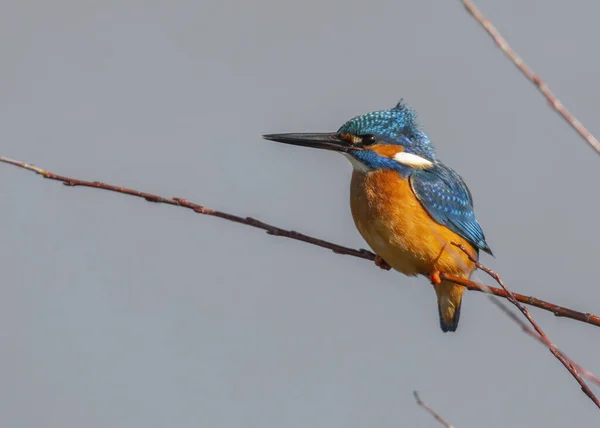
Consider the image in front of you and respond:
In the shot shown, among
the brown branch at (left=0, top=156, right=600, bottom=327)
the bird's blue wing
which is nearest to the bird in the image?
the bird's blue wing

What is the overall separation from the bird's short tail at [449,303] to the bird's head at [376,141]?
0.53 metres

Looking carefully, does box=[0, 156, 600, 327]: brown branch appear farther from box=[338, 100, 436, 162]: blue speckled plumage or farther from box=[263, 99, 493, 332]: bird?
box=[338, 100, 436, 162]: blue speckled plumage

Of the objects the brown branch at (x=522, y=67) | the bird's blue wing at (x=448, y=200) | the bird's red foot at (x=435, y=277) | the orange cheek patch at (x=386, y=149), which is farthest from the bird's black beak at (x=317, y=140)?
the brown branch at (x=522, y=67)

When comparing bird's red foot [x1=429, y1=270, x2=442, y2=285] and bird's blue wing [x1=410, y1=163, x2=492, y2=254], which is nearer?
bird's red foot [x1=429, y1=270, x2=442, y2=285]

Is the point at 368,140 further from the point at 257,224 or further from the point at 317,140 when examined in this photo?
the point at 257,224

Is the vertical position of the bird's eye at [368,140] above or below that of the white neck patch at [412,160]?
above

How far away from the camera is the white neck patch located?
12.3ft

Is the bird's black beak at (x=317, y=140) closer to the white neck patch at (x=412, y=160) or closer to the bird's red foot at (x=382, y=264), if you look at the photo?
the white neck patch at (x=412, y=160)

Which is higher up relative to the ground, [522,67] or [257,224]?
[522,67]

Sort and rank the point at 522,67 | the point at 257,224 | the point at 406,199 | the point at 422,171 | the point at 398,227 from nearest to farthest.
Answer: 1. the point at 522,67
2. the point at 257,224
3. the point at 398,227
4. the point at 406,199
5. the point at 422,171

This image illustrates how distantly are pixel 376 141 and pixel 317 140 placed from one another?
0.89 feet

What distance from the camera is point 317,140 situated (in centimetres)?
363

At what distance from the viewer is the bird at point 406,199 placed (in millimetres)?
3447

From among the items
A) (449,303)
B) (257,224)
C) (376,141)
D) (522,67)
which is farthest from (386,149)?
(522,67)
